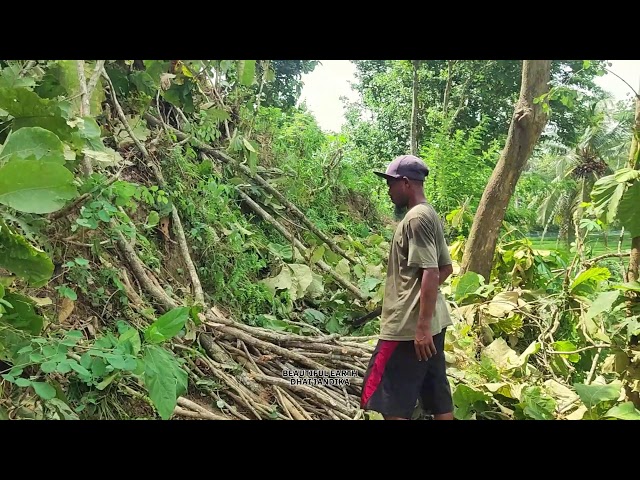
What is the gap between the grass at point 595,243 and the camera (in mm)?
2689

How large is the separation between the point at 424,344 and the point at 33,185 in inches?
55.9

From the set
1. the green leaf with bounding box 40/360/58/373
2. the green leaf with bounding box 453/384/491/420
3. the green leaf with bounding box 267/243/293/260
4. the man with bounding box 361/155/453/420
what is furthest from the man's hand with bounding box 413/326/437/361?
the green leaf with bounding box 40/360/58/373

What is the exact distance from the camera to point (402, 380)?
2.39m

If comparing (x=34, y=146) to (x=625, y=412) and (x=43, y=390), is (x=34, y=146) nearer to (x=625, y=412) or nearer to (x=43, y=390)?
(x=43, y=390)

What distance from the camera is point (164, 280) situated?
281cm

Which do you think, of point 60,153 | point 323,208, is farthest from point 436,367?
point 60,153

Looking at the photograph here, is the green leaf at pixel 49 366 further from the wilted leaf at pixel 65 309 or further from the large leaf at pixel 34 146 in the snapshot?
the large leaf at pixel 34 146

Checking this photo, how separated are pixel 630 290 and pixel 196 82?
203 centimetres

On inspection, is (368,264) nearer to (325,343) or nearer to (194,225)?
(325,343)

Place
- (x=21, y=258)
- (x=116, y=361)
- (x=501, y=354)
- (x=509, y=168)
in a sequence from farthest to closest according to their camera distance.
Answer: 1. (x=509, y=168)
2. (x=501, y=354)
3. (x=116, y=361)
4. (x=21, y=258)

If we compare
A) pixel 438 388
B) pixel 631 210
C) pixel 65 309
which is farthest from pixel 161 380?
pixel 631 210

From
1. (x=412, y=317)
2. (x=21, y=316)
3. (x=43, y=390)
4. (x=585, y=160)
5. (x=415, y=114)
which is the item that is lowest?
(x=43, y=390)


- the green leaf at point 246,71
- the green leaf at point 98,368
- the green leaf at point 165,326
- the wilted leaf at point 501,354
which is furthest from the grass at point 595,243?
the green leaf at point 98,368
